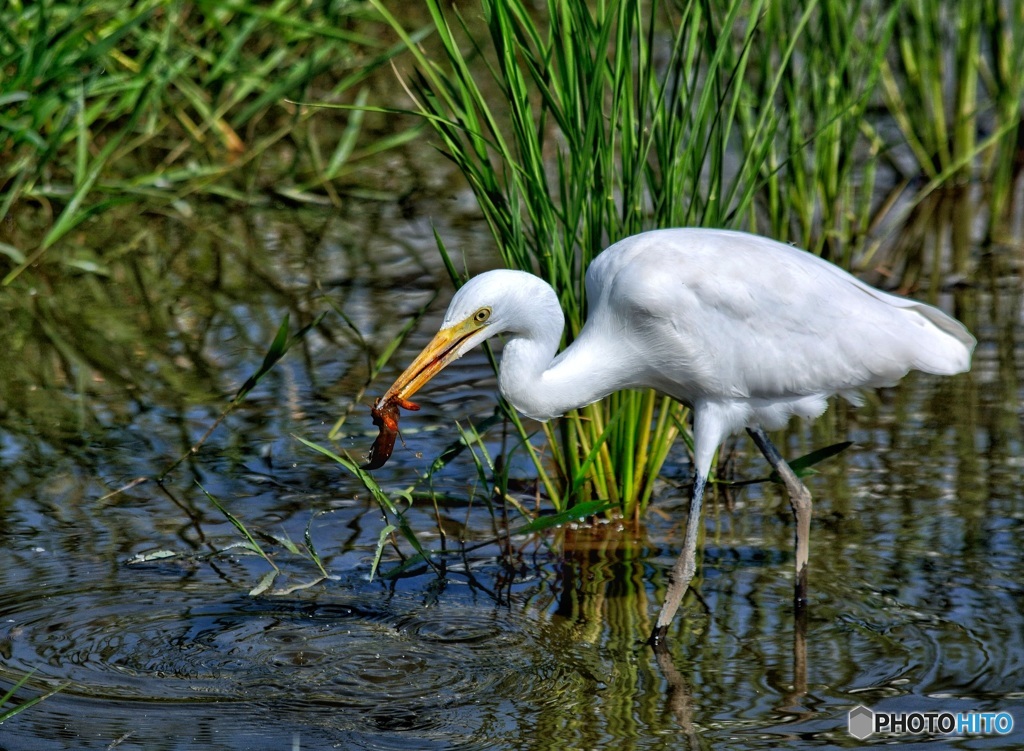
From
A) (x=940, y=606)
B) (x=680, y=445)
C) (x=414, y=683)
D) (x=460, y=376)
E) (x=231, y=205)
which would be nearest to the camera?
(x=414, y=683)

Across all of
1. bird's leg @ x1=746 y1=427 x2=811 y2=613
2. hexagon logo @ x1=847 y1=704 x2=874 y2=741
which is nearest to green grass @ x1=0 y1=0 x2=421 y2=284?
bird's leg @ x1=746 y1=427 x2=811 y2=613

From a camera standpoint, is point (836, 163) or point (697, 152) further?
Result: point (836, 163)

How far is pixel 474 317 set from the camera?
4086 mm

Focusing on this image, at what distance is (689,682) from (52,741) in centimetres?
178

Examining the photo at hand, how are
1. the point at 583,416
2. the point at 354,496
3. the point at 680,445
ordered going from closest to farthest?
the point at 583,416 < the point at 354,496 < the point at 680,445

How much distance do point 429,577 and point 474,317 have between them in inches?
44.7

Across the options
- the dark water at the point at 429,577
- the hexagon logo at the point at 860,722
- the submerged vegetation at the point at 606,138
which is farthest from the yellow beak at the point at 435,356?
the hexagon logo at the point at 860,722

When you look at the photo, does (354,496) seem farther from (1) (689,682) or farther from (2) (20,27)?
(2) (20,27)

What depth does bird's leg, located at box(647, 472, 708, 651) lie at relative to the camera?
14.1 feet

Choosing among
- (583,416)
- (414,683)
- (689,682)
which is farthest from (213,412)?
(689,682)

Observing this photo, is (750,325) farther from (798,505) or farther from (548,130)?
(548,130)

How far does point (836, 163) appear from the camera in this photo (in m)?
7.09
